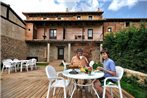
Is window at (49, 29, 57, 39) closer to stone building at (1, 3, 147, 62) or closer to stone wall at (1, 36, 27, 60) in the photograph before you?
stone building at (1, 3, 147, 62)

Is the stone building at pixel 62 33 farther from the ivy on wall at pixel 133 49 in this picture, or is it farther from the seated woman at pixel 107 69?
the seated woman at pixel 107 69

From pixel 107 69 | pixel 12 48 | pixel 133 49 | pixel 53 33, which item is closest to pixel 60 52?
pixel 53 33

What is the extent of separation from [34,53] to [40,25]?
3908 mm

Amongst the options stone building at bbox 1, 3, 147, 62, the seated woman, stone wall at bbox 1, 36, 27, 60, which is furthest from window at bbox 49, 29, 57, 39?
the seated woman

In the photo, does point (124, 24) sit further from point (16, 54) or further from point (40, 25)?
point (16, 54)

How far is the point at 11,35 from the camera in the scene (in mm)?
17281

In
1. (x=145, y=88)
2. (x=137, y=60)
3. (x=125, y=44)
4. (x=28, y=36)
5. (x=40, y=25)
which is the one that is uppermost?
(x=40, y=25)

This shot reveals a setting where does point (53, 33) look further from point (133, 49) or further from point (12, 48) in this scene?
point (133, 49)

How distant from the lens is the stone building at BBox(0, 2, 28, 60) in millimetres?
15231

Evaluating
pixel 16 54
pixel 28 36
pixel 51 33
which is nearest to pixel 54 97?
pixel 16 54

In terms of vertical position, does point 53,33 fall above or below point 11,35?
above

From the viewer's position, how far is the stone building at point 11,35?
1523cm

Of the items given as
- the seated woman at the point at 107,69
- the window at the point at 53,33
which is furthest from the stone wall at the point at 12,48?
the seated woman at the point at 107,69

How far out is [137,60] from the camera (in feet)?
26.5
